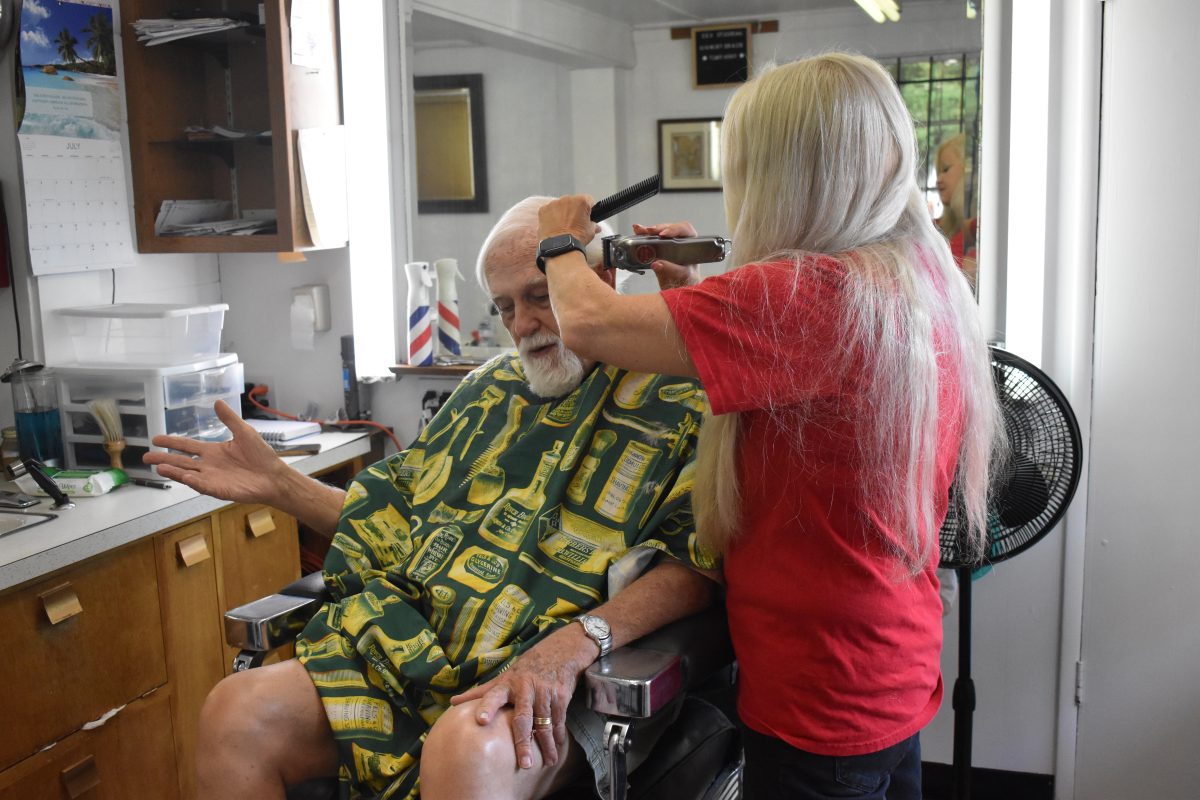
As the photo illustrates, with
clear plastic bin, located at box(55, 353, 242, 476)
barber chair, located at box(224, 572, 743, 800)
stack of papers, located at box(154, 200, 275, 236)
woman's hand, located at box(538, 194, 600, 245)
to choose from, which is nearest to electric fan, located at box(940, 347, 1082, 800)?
barber chair, located at box(224, 572, 743, 800)

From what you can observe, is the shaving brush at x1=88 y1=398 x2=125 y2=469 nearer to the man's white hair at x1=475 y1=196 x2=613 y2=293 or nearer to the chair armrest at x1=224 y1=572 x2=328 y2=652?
the chair armrest at x1=224 y1=572 x2=328 y2=652

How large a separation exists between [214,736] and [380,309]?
172 centimetres

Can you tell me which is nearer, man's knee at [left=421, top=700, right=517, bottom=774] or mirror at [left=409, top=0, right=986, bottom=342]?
man's knee at [left=421, top=700, right=517, bottom=774]

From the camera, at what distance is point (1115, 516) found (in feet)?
8.07

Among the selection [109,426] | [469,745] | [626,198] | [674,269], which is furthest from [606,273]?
[109,426]

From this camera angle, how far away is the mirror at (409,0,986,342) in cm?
260

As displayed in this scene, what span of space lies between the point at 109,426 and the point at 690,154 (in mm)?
1623

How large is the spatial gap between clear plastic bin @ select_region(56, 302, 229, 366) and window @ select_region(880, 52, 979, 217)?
177 cm

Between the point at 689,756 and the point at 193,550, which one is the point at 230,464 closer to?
the point at 193,550

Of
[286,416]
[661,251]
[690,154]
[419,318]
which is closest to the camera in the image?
[661,251]

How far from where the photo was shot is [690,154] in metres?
2.91

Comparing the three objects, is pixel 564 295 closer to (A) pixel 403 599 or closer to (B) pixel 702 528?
(B) pixel 702 528

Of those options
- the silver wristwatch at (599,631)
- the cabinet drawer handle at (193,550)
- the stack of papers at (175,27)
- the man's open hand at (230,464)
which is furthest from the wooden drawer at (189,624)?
the stack of papers at (175,27)

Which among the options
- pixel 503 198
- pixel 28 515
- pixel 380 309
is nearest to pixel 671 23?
pixel 503 198
